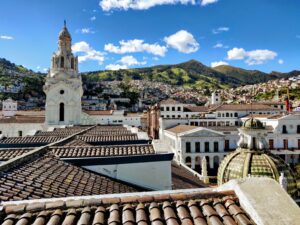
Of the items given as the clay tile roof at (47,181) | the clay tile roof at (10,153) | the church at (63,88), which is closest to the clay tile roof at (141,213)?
the clay tile roof at (47,181)

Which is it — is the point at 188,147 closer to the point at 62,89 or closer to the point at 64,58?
the point at 62,89

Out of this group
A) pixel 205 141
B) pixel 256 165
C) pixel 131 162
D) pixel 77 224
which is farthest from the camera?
pixel 205 141

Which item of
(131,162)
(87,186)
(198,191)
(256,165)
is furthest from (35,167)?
(256,165)

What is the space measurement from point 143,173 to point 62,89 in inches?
1249

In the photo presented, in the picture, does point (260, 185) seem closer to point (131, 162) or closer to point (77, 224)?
point (77, 224)

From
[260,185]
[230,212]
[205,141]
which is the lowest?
[205,141]

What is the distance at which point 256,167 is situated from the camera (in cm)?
1202

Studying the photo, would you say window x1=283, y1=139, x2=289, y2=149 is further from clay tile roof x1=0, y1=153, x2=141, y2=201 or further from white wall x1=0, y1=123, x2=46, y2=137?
clay tile roof x1=0, y1=153, x2=141, y2=201

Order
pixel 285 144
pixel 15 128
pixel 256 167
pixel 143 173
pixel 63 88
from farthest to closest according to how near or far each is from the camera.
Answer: pixel 285 144, pixel 15 128, pixel 63 88, pixel 256 167, pixel 143 173

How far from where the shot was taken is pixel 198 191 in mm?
4258

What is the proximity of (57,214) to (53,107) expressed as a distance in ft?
120

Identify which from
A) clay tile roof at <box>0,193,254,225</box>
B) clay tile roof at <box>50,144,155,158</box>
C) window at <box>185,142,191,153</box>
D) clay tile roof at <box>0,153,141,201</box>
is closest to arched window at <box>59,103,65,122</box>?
window at <box>185,142,191,153</box>

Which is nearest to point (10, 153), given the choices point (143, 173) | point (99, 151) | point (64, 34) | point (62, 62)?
point (99, 151)

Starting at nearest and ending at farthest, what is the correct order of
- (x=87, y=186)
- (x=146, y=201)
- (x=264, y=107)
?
(x=146, y=201)
(x=87, y=186)
(x=264, y=107)
